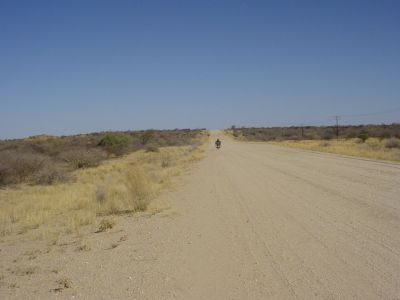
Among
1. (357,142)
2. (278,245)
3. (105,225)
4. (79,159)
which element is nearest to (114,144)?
(79,159)

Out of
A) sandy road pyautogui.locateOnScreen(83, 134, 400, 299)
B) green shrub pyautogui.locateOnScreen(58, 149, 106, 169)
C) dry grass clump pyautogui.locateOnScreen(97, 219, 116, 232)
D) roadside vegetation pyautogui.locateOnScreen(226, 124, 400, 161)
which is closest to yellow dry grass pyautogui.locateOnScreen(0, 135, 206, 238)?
dry grass clump pyautogui.locateOnScreen(97, 219, 116, 232)

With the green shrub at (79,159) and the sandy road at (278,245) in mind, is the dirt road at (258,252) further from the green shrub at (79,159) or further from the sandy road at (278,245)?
the green shrub at (79,159)

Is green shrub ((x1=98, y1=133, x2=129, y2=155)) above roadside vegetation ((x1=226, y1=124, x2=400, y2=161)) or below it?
above

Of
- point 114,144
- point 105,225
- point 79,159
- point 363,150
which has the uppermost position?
point 114,144

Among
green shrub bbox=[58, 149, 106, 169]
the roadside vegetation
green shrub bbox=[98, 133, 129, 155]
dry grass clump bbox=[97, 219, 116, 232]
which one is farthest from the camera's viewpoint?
green shrub bbox=[98, 133, 129, 155]

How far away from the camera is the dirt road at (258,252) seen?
6.96 metres

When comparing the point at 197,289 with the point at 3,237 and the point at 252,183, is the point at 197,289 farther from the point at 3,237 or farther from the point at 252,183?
the point at 252,183

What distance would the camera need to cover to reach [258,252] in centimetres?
890

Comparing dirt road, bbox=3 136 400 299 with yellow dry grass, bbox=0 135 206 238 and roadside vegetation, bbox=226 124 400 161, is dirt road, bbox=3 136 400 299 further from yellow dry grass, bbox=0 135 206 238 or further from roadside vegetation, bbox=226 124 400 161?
roadside vegetation, bbox=226 124 400 161

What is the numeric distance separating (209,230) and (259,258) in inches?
114

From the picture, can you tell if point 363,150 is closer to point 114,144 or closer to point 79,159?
point 79,159

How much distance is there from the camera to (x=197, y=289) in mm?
7070

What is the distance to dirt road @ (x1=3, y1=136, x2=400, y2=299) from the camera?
22.9 feet

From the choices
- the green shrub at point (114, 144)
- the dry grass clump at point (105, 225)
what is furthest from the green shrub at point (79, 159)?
the dry grass clump at point (105, 225)
